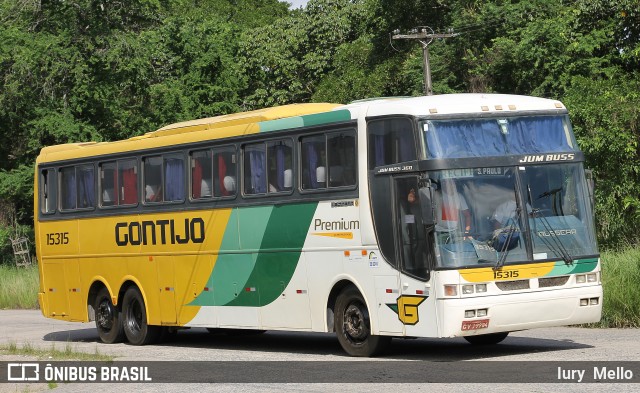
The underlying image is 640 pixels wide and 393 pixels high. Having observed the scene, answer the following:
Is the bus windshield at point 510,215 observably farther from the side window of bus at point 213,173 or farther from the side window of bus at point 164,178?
the side window of bus at point 164,178

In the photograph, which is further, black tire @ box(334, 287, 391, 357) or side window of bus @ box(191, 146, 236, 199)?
side window of bus @ box(191, 146, 236, 199)

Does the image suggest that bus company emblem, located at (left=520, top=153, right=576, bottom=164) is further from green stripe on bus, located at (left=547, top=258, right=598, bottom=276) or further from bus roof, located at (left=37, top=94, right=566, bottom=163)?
green stripe on bus, located at (left=547, top=258, right=598, bottom=276)

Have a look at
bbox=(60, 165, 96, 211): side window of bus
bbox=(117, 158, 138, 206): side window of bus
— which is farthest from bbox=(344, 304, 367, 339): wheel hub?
bbox=(60, 165, 96, 211): side window of bus

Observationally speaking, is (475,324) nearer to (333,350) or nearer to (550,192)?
(550,192)

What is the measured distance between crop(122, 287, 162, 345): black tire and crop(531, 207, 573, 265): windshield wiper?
8086mm

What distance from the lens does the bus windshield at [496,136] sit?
1556cm

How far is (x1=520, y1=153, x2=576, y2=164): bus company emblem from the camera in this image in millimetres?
15820

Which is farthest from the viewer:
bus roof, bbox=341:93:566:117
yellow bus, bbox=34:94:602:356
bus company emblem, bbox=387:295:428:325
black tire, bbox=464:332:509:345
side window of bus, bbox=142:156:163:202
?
side window of bus, bbox=142:156:163:202

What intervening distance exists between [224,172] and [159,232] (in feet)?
7.06

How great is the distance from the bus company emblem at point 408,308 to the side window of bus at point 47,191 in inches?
392

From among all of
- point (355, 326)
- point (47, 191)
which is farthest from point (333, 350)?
point (47, 191)

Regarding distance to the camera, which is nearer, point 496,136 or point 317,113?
point 496,136

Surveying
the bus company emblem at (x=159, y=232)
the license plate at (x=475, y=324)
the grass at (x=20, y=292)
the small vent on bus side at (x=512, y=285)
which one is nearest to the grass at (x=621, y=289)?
the small vent on bus side at (x=512, y=285)

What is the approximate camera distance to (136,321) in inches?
850
